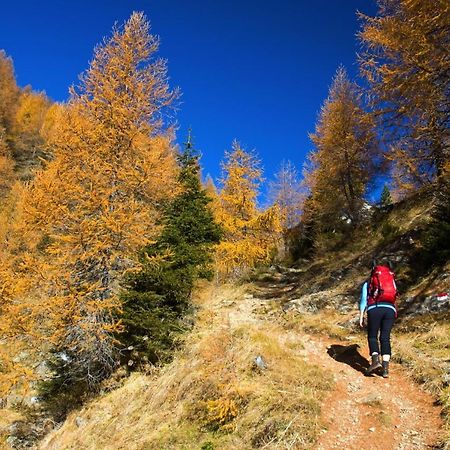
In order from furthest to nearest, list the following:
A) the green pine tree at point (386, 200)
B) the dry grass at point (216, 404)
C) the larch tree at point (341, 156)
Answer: the green pine tree at point (386, 200) < the larch tree at point (341, 156) < the dry grass at point (216, 404)

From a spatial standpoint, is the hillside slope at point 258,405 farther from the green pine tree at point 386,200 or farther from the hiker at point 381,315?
the green pine tree at point 386,200

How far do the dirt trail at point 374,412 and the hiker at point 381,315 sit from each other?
1.05 feet

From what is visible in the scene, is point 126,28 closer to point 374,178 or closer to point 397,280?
point 397,280

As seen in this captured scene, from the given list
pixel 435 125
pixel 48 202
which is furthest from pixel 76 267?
pixel 435 125

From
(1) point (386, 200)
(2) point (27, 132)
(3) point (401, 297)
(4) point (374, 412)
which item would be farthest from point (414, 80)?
(2) point (27, 132)

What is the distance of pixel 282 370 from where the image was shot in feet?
22.2

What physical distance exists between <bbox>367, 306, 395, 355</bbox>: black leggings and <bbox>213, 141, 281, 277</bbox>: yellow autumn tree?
14.5 metres

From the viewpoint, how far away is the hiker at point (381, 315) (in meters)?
6.71

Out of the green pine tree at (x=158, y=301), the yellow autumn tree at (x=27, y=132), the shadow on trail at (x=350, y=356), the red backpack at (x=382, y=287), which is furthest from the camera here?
the yellow autumn tree at (x=27, y=132)

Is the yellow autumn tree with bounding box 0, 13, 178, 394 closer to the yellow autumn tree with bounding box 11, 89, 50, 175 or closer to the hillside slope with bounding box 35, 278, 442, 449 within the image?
the hillside slope with bounding box 35, 278, 442, 449

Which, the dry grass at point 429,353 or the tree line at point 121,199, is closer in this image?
the dry grass at point 429,353

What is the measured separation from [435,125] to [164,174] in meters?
7.21

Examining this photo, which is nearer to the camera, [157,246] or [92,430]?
[92,430]

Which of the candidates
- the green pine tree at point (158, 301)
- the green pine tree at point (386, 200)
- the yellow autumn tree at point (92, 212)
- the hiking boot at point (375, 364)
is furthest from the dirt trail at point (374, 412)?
the green pine tree at point (386, 200)
